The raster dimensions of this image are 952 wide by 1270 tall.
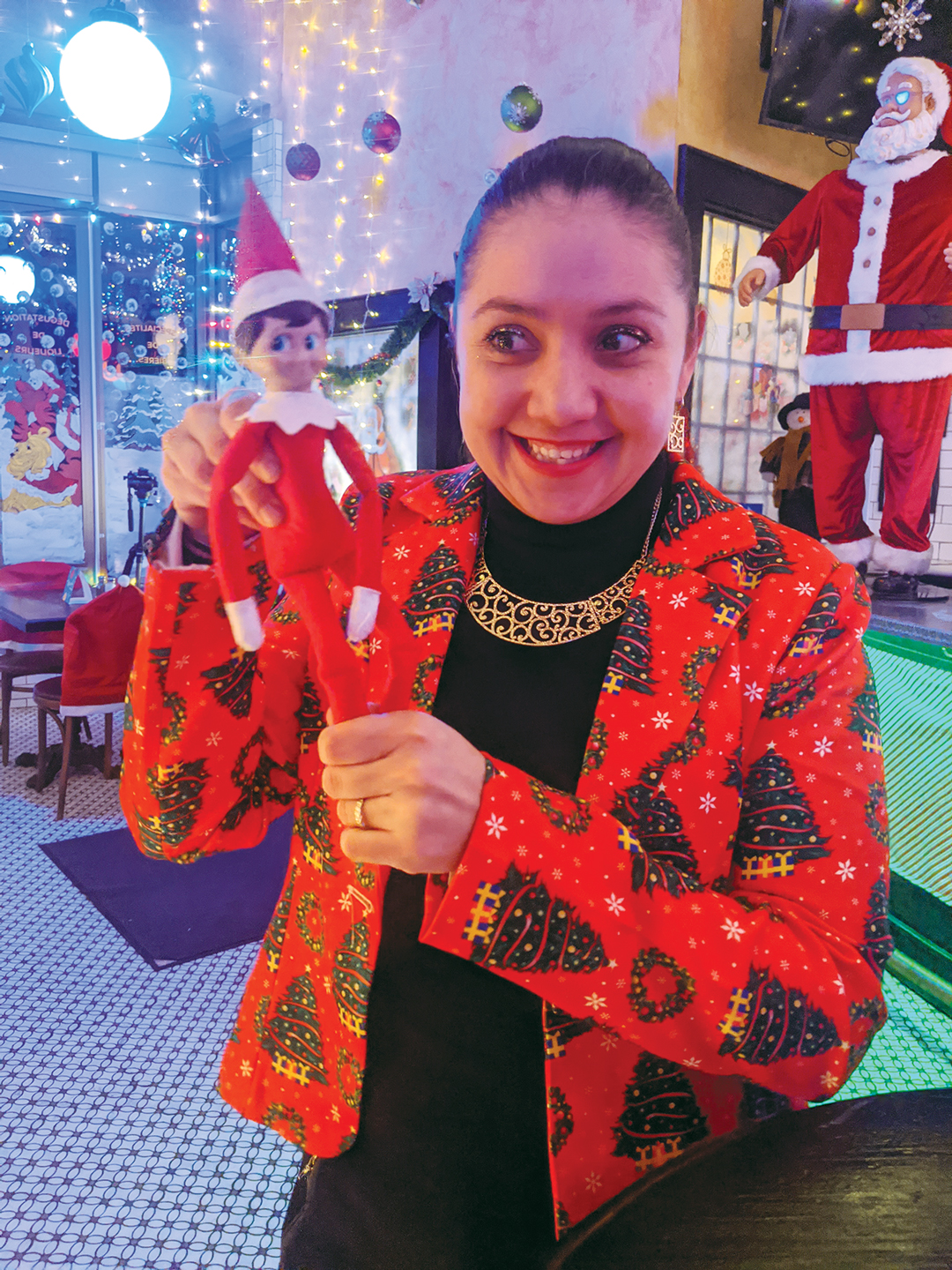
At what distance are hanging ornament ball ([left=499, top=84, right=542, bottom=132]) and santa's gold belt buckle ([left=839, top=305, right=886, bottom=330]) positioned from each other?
1273 millimetres

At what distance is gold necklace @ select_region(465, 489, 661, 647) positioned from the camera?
34.7 inches

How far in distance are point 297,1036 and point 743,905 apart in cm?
54

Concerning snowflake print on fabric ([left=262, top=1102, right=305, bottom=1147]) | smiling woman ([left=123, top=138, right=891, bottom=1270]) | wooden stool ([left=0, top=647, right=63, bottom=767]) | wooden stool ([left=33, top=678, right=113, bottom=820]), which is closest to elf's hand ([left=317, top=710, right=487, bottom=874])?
smiling woman ([left=123, top=138, right=891, bottom=1270])

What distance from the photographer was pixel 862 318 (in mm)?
2277

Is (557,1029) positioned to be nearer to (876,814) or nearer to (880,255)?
(876,814)

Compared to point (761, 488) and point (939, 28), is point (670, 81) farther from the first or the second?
point (761, 488)

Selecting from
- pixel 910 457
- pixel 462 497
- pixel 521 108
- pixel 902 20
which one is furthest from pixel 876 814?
pixel 521 108

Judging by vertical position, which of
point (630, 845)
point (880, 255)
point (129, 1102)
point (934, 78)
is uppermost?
point (934, 78)

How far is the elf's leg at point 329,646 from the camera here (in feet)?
1.70

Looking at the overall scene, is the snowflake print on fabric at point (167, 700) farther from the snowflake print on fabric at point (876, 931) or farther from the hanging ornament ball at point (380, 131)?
the hanging ornament ball at point (380, 131)

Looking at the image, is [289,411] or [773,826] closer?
[289,411]

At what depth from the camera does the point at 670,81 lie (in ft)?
8.88

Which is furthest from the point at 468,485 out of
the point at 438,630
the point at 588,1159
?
the point at 588,1159

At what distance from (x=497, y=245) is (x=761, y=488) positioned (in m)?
2.91
